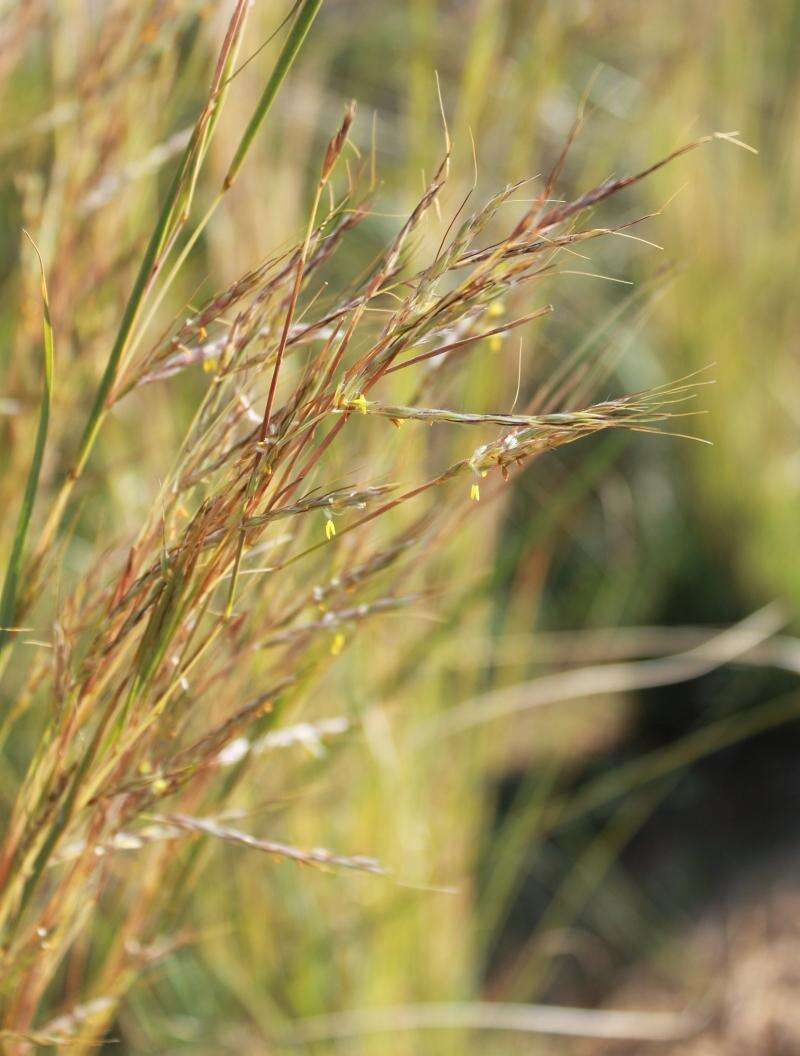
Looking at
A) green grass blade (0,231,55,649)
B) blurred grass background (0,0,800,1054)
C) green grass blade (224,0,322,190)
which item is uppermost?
green grass blade (224,0,322,190)

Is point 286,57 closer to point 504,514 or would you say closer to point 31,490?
point 31,490

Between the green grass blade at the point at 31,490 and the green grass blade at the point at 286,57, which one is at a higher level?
the green grass blade at the point at 286,57

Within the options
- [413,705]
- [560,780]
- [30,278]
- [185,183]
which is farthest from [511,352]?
[560,780]

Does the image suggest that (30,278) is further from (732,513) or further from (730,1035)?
(732,513)

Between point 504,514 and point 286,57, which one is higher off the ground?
point 286,57

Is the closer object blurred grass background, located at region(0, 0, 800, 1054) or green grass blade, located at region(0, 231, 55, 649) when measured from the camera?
green grass blade, located at region(0, 231, 55, 649)

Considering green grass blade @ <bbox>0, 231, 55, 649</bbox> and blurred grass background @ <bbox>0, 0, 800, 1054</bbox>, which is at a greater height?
green grass blade @ <bbox>0, 231, 55, 649</bbox>

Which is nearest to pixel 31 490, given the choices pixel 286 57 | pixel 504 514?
pixel 286 57

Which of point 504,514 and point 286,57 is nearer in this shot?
point 286,57

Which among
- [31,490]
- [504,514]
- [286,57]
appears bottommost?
[504,514]
